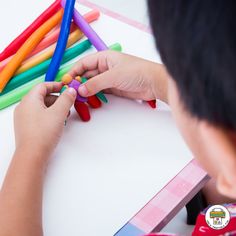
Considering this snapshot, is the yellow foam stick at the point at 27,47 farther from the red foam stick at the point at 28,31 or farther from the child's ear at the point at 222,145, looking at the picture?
the child's ear at the point at 222,145

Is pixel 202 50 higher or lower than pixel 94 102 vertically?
higher

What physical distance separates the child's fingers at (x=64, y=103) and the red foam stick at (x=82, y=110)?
11mm

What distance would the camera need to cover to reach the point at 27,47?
1.95 ft

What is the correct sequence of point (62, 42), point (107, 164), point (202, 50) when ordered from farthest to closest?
point (62, 42), point (107, 164), point (202, 50)

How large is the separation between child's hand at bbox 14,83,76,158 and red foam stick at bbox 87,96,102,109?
24 millimetres

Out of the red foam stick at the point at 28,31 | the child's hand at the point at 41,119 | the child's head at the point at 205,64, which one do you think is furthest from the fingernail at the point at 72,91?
the child's head at the point at 205,64

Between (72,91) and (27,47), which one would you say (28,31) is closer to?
(27,47)

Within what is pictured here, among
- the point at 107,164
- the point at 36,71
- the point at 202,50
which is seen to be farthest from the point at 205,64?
the point at 36,71

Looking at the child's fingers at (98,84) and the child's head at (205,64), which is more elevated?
the child's head at (205,64)

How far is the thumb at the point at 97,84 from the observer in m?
0.54

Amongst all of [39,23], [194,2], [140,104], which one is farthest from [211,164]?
[39,23]

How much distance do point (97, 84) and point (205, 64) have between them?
0.29 m

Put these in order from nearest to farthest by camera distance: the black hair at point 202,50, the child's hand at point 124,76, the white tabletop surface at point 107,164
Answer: the black hair at point 202,50 → the white tabletop surface at point 107,164 → the child's hand at point 124,76

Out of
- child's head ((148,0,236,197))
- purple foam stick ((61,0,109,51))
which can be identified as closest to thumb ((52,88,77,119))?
purple foam stick ((61,0,109,51))
